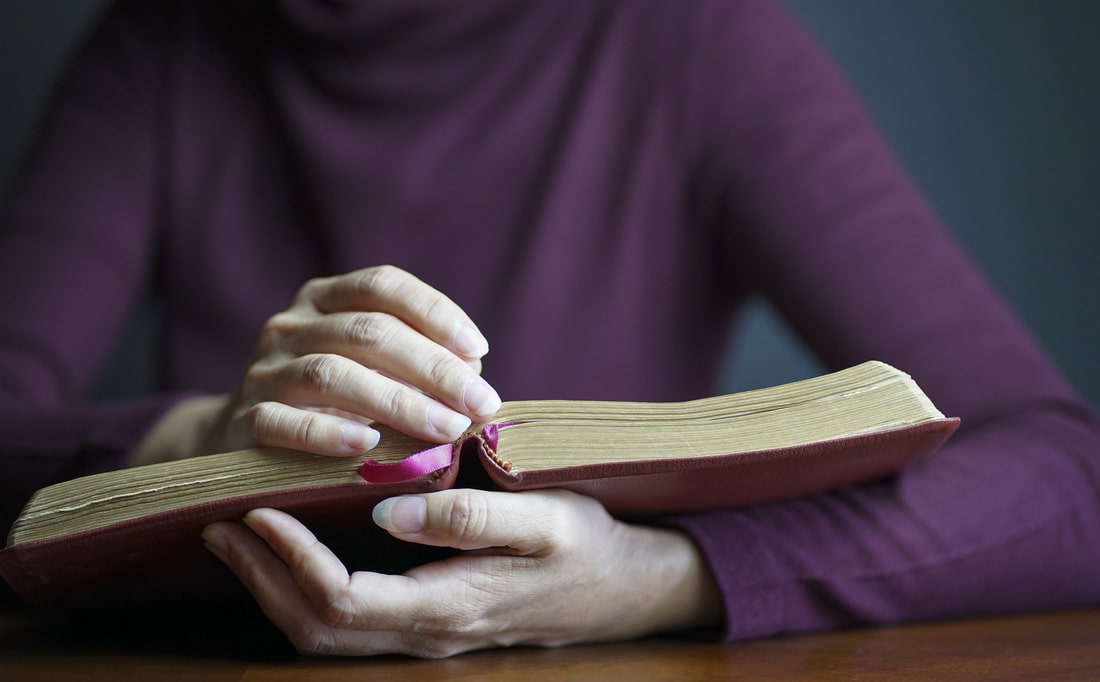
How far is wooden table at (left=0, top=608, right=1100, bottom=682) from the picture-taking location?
497mm

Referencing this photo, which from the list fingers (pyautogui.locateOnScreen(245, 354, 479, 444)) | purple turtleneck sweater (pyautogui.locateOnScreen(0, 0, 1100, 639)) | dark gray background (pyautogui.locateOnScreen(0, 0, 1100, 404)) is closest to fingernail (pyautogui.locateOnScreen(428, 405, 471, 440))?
fingers (pyautogui.locateOnScreen(245, 354, 479, 444))

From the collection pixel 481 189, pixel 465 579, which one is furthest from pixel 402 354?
pixel 481 189

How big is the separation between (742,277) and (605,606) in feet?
2.00

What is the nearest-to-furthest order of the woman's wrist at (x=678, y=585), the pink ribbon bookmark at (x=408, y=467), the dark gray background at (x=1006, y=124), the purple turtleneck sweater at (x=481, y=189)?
1. the pink ribbon bookmark at (x=408, y=467)
2. the woman's wrist at (x=678, y=585)
3. the purple turtleneck sweater at (x=481, y=189)
4. the dark gray background at (x=1006, y=124)

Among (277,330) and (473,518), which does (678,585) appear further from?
(277,330)

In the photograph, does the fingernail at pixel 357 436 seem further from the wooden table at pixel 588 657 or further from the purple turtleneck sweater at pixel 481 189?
the purple turtleneck sweater at pixel 481 189

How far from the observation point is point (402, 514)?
472 mm

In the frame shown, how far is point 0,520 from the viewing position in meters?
0.81

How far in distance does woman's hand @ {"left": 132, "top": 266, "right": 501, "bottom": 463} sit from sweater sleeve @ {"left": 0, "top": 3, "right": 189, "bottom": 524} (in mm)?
445

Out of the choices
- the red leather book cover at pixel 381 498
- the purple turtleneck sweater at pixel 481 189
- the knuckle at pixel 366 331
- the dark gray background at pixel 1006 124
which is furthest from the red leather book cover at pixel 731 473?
the dark gray background at pixel 1006 124

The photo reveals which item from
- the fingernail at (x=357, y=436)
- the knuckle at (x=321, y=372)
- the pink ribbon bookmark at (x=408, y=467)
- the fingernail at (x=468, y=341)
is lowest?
the pink ribbon bookmark at (x=408, y=467)

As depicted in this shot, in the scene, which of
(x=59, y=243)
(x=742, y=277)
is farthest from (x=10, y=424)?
(x=742, y=277)

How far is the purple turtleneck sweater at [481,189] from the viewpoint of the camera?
0.99 meters

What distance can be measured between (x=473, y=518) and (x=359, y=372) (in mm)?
113
